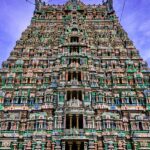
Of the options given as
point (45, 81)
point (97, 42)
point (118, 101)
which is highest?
point (97, 42)

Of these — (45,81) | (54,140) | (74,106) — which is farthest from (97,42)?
(54,140)

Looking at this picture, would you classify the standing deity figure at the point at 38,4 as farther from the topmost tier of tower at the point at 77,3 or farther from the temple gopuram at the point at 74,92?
the temple gopuram at the point at 74,92

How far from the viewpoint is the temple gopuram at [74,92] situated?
27938 millimetres

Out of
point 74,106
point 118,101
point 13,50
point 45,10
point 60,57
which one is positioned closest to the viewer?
point 74,106

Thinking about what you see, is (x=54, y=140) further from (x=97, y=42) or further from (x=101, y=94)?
(x=97, y=42)

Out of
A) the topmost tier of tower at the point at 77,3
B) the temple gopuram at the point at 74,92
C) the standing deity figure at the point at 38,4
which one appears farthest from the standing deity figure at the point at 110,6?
the standing deity figure at the point at 38,4

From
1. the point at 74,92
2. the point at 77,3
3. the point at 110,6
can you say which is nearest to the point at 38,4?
the point at 77,3

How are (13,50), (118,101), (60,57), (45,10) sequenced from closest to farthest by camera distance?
1. (118,101)
2. (60,57)
3. (13,50)
4. (45,10)

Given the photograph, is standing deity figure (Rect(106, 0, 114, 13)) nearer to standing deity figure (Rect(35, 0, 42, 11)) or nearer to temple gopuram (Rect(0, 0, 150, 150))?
temple gopuram (Rect(0, 0, 150, 150))

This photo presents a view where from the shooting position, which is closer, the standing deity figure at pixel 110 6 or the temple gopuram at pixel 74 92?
the temple gopuram at pixel 74 92

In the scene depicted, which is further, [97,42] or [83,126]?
[97,42]

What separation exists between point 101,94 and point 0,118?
11631 mm

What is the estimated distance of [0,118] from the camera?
30.0 metres

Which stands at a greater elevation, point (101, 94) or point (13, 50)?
point (13, 50)
